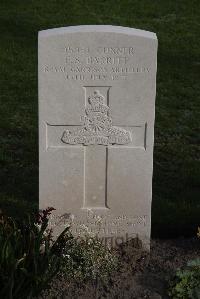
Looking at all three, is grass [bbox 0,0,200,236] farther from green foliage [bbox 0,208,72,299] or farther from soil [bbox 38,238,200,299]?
green foliage [bbox 0,208,72,299]

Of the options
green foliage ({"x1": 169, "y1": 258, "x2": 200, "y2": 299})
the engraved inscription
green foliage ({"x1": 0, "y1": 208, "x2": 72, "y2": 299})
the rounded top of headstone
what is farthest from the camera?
the engraved inscription

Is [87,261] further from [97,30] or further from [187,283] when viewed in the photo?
[97,30]

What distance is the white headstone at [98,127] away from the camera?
16.8ft

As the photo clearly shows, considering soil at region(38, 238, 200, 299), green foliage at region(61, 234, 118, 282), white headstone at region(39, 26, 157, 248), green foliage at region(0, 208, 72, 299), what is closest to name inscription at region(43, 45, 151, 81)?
white headstone at region(39, 26, 157, 248)

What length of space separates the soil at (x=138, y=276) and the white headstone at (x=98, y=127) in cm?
17

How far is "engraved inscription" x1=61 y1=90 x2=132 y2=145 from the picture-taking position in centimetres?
528

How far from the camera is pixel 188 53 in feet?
37.4

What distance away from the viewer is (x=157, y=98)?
9.42 m

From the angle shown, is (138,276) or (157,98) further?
(157,98)

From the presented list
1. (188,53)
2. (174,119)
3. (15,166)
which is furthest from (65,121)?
(188,53)

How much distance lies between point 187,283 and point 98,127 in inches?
52.4

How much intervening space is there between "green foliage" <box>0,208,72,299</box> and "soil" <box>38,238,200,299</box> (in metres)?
0.24

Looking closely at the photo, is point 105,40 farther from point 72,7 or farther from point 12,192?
point 72,7

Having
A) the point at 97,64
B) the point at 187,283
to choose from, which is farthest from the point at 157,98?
the point at 187,283
